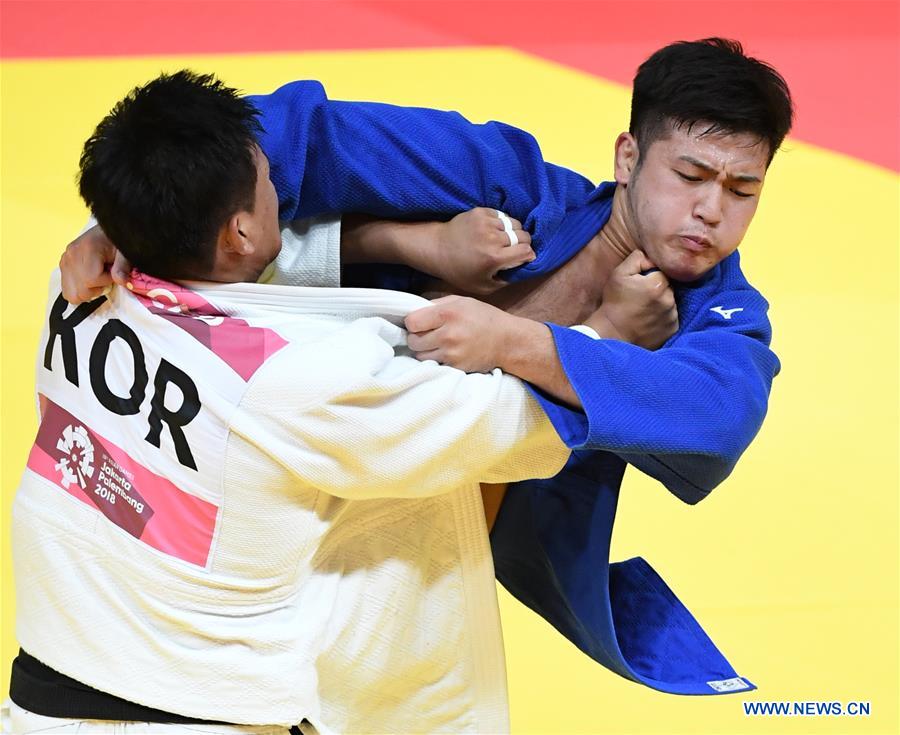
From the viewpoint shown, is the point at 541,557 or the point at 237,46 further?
the point at 237,46

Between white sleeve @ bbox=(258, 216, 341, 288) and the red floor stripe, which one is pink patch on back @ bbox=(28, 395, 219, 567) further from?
the red floor stripe

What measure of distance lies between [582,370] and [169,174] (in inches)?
26.1

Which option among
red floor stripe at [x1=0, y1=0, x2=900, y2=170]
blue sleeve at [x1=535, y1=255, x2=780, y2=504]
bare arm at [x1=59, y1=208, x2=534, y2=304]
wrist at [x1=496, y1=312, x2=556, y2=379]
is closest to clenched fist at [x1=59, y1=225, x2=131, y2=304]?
bare arm at [x1=59, y1=208, x2=534, y2=304]

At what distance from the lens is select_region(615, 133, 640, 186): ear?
7.59 ft

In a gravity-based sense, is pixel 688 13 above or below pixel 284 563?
above

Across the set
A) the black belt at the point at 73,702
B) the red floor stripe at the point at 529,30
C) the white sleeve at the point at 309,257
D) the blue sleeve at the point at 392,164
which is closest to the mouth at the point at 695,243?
the blue sleeve at the point at 392,164

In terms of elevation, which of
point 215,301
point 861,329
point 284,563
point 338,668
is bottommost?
point 338,668

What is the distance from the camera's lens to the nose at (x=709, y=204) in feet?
7.07

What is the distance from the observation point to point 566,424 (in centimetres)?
195

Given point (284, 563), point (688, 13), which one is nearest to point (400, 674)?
point (284, 563)

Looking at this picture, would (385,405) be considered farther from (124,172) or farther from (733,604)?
(733,604)

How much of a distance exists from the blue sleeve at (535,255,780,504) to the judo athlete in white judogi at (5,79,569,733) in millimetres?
99

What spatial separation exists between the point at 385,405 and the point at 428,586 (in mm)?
434

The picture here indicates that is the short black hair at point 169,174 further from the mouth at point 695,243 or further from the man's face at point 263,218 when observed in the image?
the mouth at point 695,243
